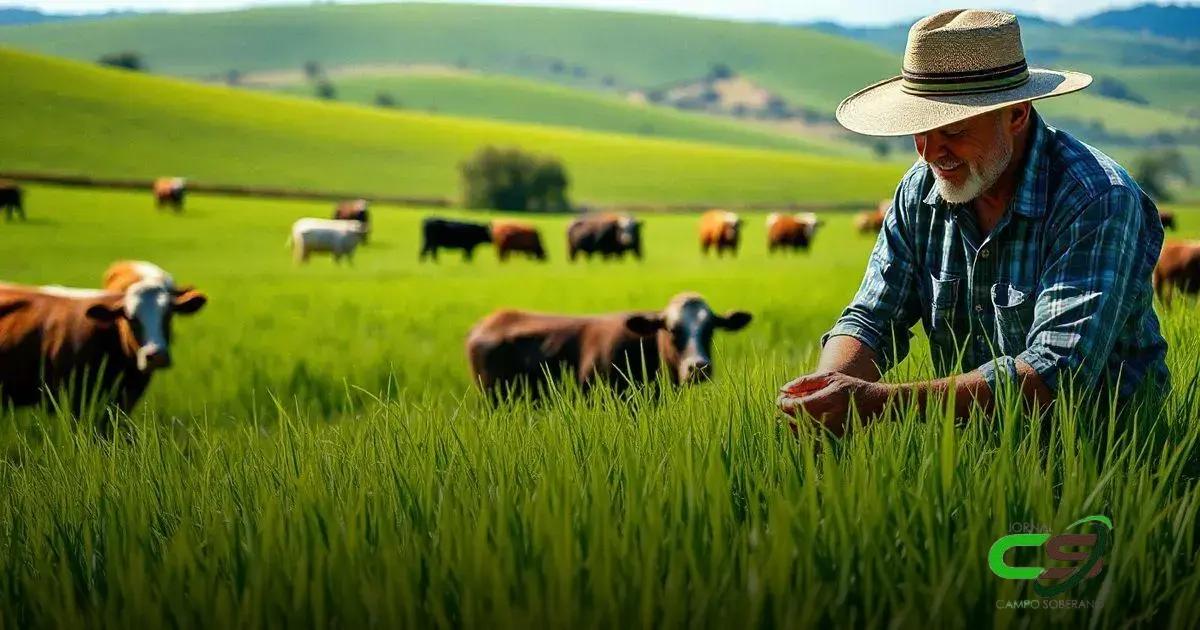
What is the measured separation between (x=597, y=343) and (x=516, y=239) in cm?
2034

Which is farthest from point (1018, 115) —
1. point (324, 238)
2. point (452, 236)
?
point (452, 236)

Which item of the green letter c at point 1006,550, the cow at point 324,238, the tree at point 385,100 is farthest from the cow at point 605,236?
→ the tree at point 385,100

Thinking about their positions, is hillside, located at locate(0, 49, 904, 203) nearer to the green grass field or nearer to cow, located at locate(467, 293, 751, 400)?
cow, located at locate(467, 293, 751, 400)

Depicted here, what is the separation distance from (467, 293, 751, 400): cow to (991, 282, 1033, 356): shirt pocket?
252 centimetres

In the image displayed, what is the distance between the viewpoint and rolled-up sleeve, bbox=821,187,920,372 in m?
3.14

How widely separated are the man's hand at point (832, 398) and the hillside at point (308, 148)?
8233 mm

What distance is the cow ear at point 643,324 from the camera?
218 inches

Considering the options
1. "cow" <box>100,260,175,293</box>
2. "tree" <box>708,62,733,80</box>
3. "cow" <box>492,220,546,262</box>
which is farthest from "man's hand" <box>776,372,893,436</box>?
"tree" <box>708,62,733,80</box>

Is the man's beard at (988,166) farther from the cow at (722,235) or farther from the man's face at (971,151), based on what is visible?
the cow at (722,235)

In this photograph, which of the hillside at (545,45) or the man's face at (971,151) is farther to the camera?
the hillside at (545,45)

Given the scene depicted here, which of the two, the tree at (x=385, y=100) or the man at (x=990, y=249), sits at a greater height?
the tree at (x=385, y=100)

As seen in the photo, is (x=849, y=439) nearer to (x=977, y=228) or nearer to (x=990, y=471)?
(x=990, y=471)

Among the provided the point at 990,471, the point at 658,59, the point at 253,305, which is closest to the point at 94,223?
the point at 253,305

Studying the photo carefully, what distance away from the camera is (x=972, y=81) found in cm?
274
